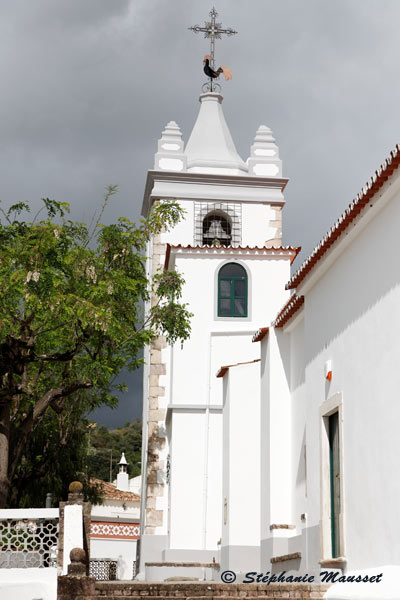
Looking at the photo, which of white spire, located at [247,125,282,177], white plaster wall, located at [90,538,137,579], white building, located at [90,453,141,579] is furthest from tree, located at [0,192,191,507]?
white plaster wall, located at [90,538,137,579]

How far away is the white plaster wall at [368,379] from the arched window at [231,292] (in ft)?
34.0

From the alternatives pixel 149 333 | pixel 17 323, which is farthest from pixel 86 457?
pixel 17 323

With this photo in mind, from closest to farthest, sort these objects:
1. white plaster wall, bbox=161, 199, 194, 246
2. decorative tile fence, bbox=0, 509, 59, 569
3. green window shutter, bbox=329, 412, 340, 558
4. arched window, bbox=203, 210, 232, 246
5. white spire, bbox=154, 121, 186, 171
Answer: green window shutter, bbox=329, 412, 340, 558 < decorative tile fence, bbox=0, 509, 59, 569 < white plaster wall, bbox=161, 199, 194, 246 < arched window, bbox=203, 210, 232, 246 < white spire, bbox=154, 121, 186, 171

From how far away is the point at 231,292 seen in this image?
2191 cm

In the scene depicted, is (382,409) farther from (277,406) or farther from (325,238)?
(277,406)

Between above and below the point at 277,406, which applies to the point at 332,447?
below

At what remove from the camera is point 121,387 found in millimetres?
18297

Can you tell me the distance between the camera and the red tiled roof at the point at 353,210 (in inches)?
340

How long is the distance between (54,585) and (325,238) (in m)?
5.78

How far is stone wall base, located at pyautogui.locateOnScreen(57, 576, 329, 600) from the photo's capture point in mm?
8992

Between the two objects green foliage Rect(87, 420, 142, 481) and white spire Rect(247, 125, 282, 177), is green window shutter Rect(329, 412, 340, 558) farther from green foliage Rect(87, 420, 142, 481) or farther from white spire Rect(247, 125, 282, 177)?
green foliage Rect(87, 420, 142, 481)

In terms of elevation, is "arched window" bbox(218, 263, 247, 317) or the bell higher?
the bell

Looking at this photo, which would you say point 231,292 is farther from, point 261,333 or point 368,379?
point 368,379

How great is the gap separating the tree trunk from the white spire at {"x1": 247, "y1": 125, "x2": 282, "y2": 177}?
1341cm
